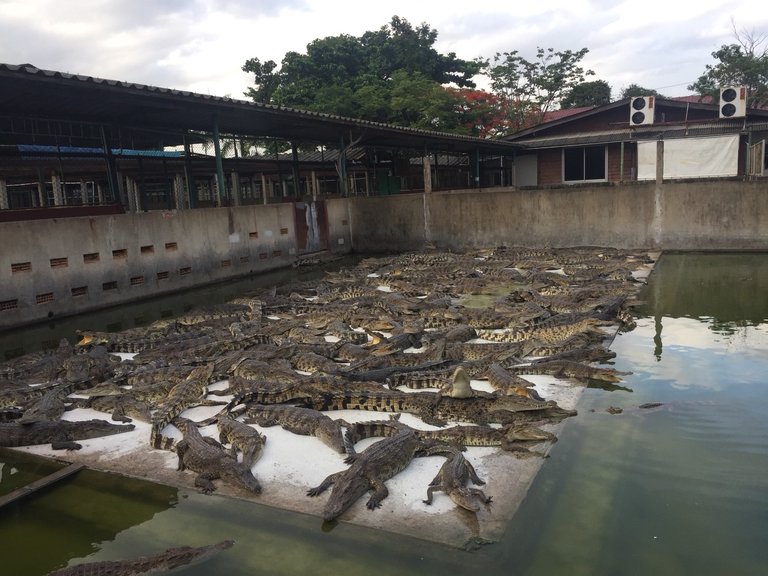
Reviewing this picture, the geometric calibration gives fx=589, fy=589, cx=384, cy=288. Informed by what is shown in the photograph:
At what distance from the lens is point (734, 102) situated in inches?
760

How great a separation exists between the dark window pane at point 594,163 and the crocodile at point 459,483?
21.1m

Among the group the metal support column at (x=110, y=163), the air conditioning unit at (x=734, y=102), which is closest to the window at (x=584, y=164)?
the air conditioning unit at (x=734, y=102)

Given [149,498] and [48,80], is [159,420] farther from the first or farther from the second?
[48,80]

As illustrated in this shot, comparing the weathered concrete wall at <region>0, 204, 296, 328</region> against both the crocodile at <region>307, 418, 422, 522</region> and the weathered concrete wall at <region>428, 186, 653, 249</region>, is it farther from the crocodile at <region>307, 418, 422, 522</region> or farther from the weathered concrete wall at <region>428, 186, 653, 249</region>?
the crocodile at <region>307, 418, 422, 522</region>

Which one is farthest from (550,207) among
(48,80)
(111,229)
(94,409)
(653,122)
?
(94,409)

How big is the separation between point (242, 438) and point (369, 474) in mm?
1269

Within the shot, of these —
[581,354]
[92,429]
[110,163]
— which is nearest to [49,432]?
[92,429]

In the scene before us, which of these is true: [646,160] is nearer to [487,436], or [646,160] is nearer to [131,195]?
[131,195]

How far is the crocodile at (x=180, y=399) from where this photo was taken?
4941 mm

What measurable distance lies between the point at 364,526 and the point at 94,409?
351 cm

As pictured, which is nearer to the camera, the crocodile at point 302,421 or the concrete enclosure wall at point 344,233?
the crocodile at point 302,421

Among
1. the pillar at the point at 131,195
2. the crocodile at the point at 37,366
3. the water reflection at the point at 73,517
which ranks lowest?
the water reflection at the point at 73,517

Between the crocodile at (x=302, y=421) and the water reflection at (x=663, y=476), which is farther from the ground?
the crocodile at (x=302, y=421)

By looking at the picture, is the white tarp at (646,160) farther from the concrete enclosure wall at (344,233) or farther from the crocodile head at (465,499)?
the crocodile head at (465,499)
